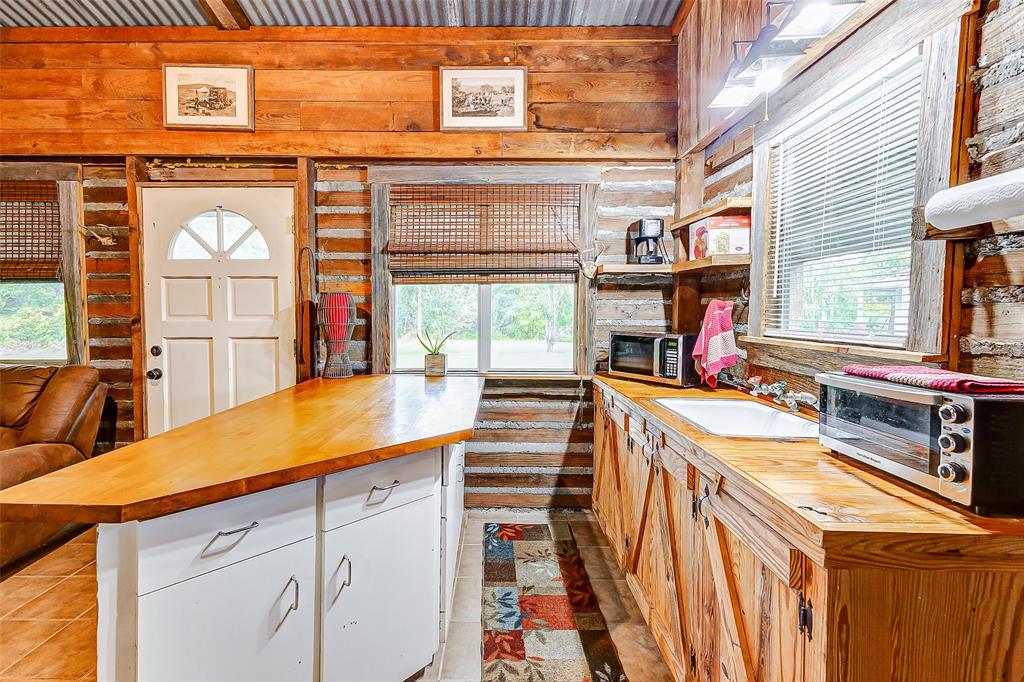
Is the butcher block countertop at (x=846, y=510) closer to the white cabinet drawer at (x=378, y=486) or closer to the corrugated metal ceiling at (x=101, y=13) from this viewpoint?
the white cabinet drawer at (x=378, y=486)

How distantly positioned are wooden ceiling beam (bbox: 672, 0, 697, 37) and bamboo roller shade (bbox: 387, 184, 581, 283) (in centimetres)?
116

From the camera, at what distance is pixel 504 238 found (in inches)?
124

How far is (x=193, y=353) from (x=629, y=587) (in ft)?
10.3

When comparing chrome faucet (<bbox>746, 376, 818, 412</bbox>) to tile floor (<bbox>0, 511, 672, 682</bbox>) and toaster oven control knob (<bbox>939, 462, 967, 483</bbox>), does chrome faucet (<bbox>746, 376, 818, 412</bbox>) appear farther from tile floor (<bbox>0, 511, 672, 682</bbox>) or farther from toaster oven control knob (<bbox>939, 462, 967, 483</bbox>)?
tile floor (<bbox>0, 511, 672, 682</bbox>)

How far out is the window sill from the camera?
1393 millimetres

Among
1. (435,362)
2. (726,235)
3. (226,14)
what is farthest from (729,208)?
(226,14)

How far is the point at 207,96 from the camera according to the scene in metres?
3.07

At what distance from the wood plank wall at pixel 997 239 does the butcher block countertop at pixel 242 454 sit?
158 centimetres

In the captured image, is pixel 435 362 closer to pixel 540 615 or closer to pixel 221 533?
pixel 540 615

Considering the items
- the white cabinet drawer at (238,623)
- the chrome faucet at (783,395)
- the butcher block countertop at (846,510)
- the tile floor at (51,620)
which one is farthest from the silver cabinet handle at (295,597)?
the chrome faucet at (783,395)

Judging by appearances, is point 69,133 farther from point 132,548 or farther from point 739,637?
point 739,637

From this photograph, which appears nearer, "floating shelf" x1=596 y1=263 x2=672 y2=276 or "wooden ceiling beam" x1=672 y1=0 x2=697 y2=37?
"wooden ceiling beam" x1=672 y1=0 x2=697 y2=37

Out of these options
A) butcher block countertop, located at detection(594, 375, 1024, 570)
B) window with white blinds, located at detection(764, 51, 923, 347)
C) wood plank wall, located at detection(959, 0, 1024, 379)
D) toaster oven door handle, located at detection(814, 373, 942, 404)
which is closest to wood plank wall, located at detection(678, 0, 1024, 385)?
wood plank wall, located at detection(959, 0, 1024, 379)

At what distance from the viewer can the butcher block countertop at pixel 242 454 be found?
1.06 meters
